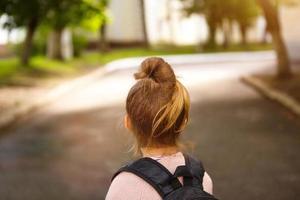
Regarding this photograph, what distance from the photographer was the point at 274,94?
1563 cm

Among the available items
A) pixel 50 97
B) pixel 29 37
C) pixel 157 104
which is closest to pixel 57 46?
pixel 29 37

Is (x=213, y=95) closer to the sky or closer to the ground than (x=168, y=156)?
closer to the ground

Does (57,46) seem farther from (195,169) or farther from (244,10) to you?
(195,169)

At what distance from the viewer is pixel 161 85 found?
102 inches

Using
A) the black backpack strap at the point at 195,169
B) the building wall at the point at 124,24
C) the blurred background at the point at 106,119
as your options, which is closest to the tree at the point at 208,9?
the blurred background at the point at 106,119

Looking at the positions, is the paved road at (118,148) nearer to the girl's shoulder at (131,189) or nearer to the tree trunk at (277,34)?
the girl's shoulder at (131,189)

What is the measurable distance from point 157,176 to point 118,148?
24.6ft

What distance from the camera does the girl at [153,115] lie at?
2.56 meters

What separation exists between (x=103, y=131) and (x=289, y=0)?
1001 inches

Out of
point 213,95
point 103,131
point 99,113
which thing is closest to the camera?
point 103,131

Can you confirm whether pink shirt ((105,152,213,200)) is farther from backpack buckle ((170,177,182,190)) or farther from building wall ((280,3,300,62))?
building wall ((280,3,300,62))

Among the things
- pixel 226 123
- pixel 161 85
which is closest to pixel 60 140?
pixel 226 123

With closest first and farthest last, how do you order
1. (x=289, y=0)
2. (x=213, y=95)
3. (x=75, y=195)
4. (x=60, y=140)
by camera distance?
1. (x=75, y=195)
2. (x=60, y=140)
3. (x=213, y=95)
4. (x=289, y=0)

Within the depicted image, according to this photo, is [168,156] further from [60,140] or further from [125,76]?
[125,76]
